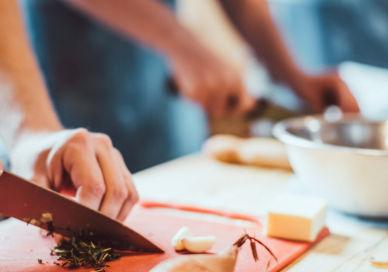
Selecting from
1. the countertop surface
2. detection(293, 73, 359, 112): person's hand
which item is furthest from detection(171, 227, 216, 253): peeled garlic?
detection(293, 73, 359, 112): person's hand

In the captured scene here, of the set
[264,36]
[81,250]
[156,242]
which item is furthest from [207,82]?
[81,250]

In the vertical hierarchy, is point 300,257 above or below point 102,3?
below

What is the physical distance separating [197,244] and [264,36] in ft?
4.92

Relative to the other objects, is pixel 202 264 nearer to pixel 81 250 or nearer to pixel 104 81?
pixel 81 250

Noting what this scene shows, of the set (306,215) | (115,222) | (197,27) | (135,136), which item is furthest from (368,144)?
(197,27)

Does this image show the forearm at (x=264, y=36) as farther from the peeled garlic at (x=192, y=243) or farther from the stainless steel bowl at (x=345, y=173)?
the peeled garlic at (x=192, y=243)

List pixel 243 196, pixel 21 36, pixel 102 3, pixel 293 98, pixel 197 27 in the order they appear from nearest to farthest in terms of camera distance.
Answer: pixel 21 36 < pixel 243 196 < pixel 102 3 < pixel 293 98 < pixel 197 27

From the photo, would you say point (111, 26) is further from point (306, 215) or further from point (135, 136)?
point (306, 215)

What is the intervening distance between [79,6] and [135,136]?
504 mm

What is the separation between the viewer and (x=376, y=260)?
0.88m

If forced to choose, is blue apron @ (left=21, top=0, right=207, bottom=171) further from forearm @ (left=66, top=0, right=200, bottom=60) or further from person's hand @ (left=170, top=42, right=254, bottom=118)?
person's hand @ (left=170, top=42, right=254, bottom=118)

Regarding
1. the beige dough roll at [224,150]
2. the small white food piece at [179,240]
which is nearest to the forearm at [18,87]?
the small white food piece at [179,240]

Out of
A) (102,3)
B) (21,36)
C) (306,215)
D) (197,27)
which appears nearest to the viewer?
(306,215)

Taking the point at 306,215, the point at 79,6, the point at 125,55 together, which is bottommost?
the point at 306,215
